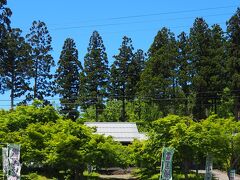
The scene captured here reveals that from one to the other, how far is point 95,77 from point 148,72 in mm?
7595

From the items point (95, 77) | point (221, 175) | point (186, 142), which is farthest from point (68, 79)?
point (186, 142)

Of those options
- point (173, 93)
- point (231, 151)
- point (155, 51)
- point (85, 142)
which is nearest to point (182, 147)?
point (231, 151)

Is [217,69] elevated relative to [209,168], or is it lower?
elevated

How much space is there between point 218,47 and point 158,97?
834 cm

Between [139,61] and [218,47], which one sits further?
[139,61]

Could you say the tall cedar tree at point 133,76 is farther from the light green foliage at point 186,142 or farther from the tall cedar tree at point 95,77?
the light green foliage at point 186,142

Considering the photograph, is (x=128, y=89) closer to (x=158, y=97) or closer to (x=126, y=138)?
(x=158, y=97)

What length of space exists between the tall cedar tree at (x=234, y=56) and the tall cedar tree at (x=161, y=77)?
755cm

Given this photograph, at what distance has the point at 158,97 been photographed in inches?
1941

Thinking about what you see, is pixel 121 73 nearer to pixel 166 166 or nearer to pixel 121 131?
pixel 121 131

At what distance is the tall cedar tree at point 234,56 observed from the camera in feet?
135

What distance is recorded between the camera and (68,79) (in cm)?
5334

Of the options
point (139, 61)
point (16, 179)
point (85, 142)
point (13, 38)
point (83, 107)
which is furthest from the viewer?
point (139, 61)

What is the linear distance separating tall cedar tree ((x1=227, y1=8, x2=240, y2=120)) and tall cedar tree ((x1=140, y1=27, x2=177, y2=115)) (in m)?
7.55
